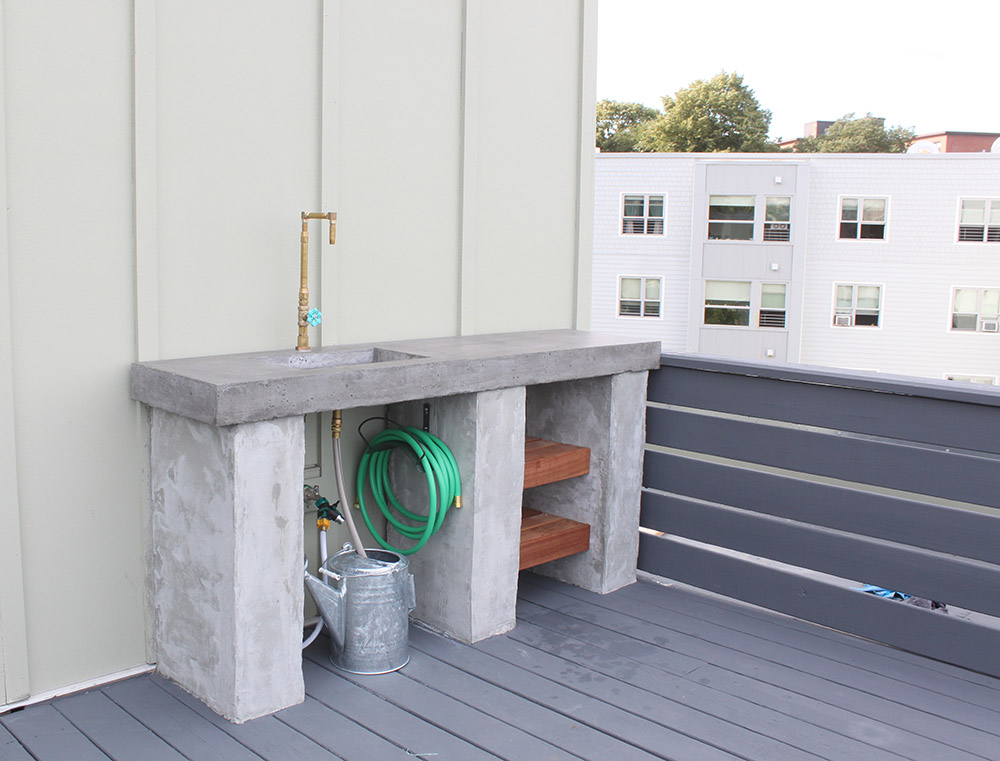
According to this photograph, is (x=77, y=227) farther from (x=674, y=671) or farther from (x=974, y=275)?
(x=974, y=275)

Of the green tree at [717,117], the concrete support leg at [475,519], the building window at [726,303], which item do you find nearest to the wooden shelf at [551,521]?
the concrete support leg at [475,519]

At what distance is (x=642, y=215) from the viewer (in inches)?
759

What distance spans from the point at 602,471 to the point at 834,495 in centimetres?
84

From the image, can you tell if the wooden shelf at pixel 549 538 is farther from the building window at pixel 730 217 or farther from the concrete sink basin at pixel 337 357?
the building window at pixel 730 217

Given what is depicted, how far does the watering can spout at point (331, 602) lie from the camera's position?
8.95ft

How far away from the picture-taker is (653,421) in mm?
3627

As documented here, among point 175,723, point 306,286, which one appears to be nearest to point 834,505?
point 306,286

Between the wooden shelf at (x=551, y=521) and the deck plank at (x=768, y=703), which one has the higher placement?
the wooden shelf at (x=551, y=521)

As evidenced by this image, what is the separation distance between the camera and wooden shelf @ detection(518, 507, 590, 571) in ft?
10.7

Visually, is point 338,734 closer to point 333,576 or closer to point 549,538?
point 333,576

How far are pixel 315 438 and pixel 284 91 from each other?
114 centimetres

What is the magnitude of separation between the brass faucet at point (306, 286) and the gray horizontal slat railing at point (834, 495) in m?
1.46

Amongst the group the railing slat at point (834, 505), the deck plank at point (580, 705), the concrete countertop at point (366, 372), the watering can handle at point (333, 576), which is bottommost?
the deck plank at point (580, 705)

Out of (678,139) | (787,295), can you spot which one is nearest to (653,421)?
(787,295)
